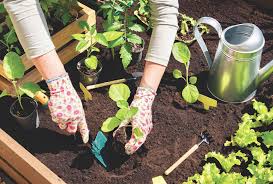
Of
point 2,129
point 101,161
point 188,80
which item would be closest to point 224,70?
point 188,80

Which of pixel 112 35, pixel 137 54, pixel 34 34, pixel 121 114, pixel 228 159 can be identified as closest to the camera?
pixel 34 34

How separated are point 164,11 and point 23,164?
2.74ft

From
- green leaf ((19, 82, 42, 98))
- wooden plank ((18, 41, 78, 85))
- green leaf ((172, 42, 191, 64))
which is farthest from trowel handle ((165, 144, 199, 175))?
wooden plank ((18, 41, 78, 85))

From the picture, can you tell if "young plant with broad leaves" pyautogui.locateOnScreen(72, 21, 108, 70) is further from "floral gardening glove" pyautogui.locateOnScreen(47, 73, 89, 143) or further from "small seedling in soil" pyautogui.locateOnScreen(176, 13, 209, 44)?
"small seedling in soil" pyautogui.locateOnScreen(176, 13, 209, 44)

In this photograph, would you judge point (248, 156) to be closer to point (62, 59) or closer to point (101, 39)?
point (101, 39)

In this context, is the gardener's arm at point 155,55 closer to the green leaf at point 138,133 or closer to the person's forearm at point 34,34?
the green leaf at point 138,133

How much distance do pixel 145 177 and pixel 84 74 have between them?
57 centimetres

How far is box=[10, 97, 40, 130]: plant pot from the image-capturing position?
201cm

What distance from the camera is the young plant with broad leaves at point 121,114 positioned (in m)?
1.83

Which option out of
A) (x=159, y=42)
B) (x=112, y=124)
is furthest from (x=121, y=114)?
(x=159, y=42)

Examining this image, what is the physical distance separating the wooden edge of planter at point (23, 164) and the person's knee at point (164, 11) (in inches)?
29.3

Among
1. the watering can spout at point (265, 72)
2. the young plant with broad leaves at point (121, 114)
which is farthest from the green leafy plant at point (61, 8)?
the watering can spout at point (265, 72)

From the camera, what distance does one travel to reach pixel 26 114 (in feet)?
6.72

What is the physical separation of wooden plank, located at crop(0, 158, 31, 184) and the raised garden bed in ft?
1.13
